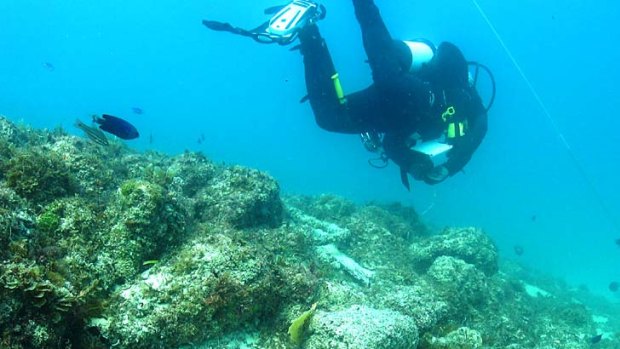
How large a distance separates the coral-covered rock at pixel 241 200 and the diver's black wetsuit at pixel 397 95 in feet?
11.4

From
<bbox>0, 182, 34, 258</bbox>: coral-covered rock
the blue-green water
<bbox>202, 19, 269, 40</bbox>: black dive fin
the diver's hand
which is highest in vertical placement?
the blue-green water

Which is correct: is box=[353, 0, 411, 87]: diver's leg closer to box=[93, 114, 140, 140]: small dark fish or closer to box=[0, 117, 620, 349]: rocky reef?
box=[0, 117, 620, 349]: rocky reef

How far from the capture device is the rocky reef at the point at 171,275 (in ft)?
11.0

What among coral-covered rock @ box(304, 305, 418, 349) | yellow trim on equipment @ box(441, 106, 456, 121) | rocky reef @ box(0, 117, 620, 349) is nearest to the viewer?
rocky reef @ box(0, 117, 620, 349)

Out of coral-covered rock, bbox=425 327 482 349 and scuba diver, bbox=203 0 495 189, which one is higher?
scuba diver, bbox=203 0 495 189

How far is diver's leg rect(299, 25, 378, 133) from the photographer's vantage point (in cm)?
950

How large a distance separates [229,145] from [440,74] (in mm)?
107122

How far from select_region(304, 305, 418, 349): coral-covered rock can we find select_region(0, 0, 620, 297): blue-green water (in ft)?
107

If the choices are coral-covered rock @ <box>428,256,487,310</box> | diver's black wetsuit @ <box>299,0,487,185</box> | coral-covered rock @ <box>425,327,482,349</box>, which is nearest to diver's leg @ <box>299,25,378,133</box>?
diver's black wetsuit @ <box>299,0,487,185</box>

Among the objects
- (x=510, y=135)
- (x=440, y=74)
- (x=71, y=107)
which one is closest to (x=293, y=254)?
(x=440, y=74)

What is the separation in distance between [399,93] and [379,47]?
1.11m

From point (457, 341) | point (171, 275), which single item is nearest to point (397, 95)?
point (457, 341)

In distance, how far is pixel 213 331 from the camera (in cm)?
384

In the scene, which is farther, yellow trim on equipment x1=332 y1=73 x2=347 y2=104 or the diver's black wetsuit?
yellow trim on equipment x1=332 y1=73 x2=347 y2=104
